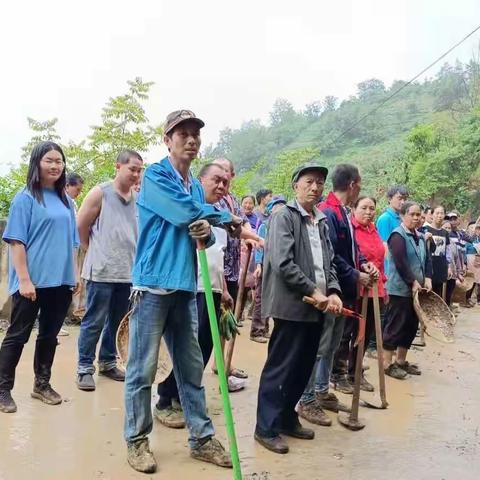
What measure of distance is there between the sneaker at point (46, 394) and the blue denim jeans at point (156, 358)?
3.79ft

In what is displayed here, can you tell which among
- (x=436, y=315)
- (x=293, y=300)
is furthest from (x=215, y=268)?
(x=436, y=315)

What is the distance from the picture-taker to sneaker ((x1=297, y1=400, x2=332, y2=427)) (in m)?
4.09

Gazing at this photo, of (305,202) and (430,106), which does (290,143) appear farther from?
(305,202)

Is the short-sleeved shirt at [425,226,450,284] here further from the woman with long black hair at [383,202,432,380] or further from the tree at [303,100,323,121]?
the tree at [303,100,323,121]

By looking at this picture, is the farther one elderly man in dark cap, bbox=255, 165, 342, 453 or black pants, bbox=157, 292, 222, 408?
black pants, bbox=157, 292, 222, 408

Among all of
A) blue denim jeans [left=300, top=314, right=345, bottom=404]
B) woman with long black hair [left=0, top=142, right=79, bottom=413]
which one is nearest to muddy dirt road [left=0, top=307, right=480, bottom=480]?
blue denim jeans [left=300, top=314, right=345, bottom=404]

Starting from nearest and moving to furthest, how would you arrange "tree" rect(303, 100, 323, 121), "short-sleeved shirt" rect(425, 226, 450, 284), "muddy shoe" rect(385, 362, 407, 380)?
"muddy shoe" rect(385, 362, 407, 380), "short-sleeved shirt" rect(425, 226, 450, 284), "tree" rect(303, 100, 323, 121)

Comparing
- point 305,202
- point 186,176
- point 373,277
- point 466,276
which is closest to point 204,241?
point 186,176

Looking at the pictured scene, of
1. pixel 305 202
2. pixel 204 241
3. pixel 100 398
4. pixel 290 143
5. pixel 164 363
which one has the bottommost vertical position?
pixel 100 398

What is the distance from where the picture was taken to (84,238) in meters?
4.73

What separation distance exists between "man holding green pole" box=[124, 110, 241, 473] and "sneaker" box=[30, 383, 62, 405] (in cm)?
117

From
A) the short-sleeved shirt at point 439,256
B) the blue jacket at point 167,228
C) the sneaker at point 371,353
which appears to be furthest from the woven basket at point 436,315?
the blue jacket at point 167,228

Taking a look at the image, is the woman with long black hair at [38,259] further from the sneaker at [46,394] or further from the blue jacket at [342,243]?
the blue jacket at [342,243]

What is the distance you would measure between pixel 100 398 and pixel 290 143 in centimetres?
5901
